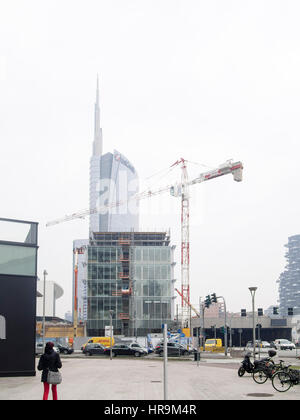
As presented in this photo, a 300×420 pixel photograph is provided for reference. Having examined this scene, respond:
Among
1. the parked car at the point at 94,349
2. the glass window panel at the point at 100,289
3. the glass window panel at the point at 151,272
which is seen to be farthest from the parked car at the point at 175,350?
the glass window panel at the point at 100,289

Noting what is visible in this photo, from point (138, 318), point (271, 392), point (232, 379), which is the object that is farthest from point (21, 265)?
point (138, 318)

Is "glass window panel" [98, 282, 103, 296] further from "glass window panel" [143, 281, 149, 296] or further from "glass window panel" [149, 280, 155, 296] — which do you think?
"glass window panel" [149, 280, 155, 296]

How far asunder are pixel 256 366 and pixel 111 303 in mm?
102584

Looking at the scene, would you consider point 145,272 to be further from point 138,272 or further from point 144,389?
point 144,389

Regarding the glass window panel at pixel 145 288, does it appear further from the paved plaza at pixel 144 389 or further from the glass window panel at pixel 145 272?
the paved plaza at pixel 144 389

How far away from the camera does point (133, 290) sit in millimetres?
125688

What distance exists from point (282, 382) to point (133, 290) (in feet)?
348

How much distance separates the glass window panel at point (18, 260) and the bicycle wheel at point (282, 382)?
13.0 meters

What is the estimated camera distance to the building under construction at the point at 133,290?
123125 millimetres

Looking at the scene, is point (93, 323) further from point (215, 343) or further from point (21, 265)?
point (21, 265)

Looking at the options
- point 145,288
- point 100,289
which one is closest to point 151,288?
point 145,288

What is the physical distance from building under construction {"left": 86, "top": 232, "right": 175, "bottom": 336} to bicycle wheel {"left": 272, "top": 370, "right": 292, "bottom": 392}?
10207cm

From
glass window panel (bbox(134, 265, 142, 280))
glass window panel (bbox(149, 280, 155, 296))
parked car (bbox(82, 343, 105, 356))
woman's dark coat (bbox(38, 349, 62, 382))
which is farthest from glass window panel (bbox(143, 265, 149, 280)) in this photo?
woman's dark coat (bbox(38, 349, 62, 382))

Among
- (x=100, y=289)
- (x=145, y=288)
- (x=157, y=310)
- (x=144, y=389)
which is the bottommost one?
(x=157, y=310)
